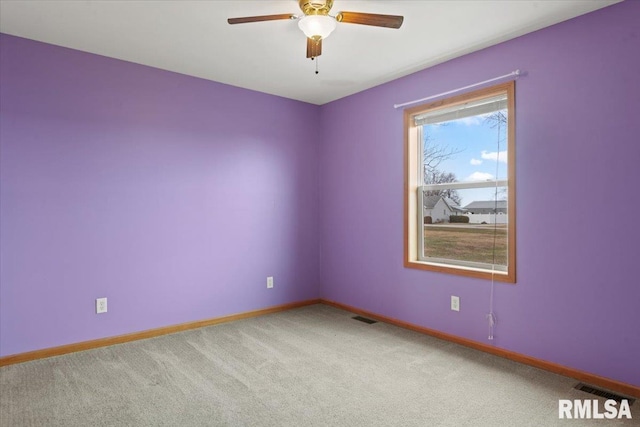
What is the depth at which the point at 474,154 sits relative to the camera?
340cm

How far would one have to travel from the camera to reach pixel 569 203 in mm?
2621

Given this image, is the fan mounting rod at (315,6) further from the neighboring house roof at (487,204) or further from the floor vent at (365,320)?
the floor vent at (365,320)

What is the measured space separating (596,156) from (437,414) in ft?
6.40

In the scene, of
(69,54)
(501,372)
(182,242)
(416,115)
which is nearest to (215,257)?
(182,242)

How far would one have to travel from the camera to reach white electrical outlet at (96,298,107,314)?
3.20 meters

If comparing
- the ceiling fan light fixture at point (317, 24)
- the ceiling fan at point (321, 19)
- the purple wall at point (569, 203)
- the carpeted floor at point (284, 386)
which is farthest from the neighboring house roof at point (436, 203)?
the ceiling fan light fixture at point (317, 24)

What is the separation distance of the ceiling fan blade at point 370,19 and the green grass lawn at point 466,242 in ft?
6.09

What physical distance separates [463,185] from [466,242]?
0.53m

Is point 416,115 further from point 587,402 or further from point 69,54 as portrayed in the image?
point 69,54

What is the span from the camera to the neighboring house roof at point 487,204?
10.2ft

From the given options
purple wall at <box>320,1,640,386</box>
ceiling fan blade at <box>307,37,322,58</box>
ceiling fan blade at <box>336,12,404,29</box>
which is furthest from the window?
ceiling fan blade at <box>307,37,322,58</box>

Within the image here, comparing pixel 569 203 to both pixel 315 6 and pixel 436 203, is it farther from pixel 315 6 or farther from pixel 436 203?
pixel 315 6

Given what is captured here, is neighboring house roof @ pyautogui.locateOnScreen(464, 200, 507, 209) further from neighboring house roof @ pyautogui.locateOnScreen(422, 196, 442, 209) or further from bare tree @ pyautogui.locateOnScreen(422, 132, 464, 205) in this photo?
neighboring house roof @ pyautogui.locateOnScreen(422, 196, 442, 209)

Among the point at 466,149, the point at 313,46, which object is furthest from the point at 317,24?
the point at 466,149
